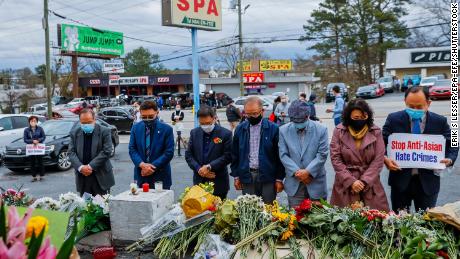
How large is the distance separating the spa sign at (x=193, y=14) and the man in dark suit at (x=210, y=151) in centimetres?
546

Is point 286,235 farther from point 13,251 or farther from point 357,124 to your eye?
point 13,251

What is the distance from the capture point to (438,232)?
362 cm

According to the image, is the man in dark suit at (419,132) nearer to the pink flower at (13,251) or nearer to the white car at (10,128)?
the pink flower at (13,251)

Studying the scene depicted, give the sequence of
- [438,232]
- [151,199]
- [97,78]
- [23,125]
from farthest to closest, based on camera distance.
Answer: [97,78], [23,125], [151,199], [438,232]

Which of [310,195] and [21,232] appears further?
[310,195]

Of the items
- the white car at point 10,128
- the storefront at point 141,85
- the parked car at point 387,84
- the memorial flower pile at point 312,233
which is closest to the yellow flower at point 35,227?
the memorial flower pile at point 312,233

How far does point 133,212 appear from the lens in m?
4.53

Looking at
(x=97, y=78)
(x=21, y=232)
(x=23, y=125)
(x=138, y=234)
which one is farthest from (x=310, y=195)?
(x=97, y=78)

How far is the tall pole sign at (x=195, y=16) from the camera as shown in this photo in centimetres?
1079

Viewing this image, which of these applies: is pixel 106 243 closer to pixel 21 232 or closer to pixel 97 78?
pixel 21 232

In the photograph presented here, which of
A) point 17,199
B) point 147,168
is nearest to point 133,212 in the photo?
point 17,199

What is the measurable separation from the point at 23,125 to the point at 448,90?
28.7 meters

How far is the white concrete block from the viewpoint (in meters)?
4.48

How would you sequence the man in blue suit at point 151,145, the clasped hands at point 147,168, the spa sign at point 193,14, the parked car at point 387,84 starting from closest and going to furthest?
the clasped hands at point 147,168
the man in blue suit at point 151,145
the spa sign at point 193,14
the parked car at point 387,84
